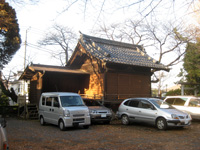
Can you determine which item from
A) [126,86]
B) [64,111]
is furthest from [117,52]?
[64,111]

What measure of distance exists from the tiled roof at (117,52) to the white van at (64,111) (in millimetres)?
5578

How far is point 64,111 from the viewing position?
11.4m

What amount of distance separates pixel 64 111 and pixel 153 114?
468 centimetres

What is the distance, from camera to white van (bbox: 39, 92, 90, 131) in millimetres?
11289

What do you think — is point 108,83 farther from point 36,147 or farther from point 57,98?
point 36,147

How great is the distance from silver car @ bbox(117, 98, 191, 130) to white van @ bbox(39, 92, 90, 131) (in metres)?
2.72

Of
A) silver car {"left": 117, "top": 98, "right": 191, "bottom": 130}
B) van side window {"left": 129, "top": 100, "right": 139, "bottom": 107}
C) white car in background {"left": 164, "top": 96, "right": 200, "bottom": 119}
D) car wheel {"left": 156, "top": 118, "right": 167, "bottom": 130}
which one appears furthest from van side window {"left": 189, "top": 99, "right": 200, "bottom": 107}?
car wheel {"left": 156, "top": 118, "right": 167, "bottom": 130}

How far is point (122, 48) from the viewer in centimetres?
2244

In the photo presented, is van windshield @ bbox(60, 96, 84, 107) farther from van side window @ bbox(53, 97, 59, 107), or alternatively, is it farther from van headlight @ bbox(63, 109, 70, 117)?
van headlight @ bbox(63, 109, 70, 117)

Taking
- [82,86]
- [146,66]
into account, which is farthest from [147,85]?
[82,86]

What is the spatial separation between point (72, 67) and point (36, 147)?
1514 centimetres

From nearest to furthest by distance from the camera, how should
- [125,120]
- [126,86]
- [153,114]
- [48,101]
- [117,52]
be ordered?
[153,114]
[48,101]
[125,120]
[126,86]
[117,52]

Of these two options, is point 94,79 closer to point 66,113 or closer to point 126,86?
point 126,86

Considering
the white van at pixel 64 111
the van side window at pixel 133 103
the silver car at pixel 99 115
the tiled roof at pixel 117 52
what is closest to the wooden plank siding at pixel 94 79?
the tiled roof at pixel 117 52
